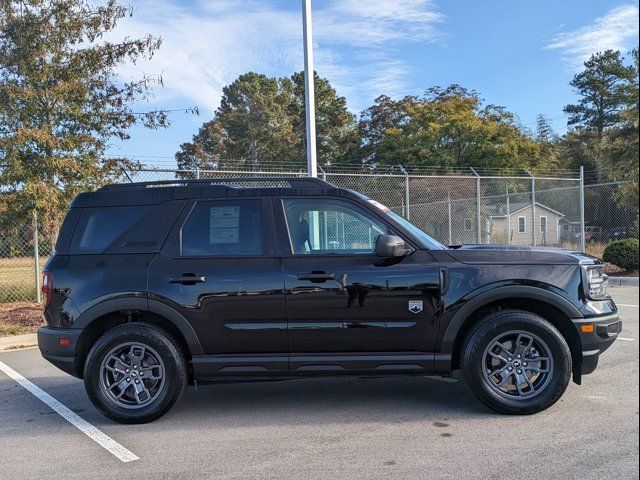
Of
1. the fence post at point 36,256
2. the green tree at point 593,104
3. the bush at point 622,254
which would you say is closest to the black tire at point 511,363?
the fence post at point 36,256

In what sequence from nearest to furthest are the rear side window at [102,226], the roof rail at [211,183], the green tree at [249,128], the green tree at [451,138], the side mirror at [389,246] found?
the side mirror at [389,246] < the rear side window at [102,226] < the roof rail at [211,183] < the green tree at [451,138] < the green tree at [249,128]

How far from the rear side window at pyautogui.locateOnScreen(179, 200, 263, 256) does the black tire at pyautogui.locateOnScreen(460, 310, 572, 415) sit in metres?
1.97

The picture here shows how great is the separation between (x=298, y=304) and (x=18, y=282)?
957cm

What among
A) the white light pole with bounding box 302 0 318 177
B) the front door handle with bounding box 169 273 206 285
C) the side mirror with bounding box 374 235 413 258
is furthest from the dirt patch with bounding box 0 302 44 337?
the side mirror with bounding box 374 235 413 258

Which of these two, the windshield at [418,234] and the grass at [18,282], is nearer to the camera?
the windshield at [418,234]

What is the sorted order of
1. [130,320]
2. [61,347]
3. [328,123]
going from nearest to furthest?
[61,347], [130,320], [328,123]

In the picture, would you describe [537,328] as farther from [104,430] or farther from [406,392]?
[104,430]

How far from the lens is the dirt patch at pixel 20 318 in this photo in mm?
9188

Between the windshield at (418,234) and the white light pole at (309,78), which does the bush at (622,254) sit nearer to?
the white light pole at (309,78)

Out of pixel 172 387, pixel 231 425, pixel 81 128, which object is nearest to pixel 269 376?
pixel 231 425

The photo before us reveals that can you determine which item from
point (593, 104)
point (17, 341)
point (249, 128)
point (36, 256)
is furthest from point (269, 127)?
point (17, 341)

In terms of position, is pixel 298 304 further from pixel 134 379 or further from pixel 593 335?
pixel 593 335

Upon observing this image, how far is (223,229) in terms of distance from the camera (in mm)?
4836

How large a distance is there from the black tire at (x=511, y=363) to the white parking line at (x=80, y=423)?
2.71 m
